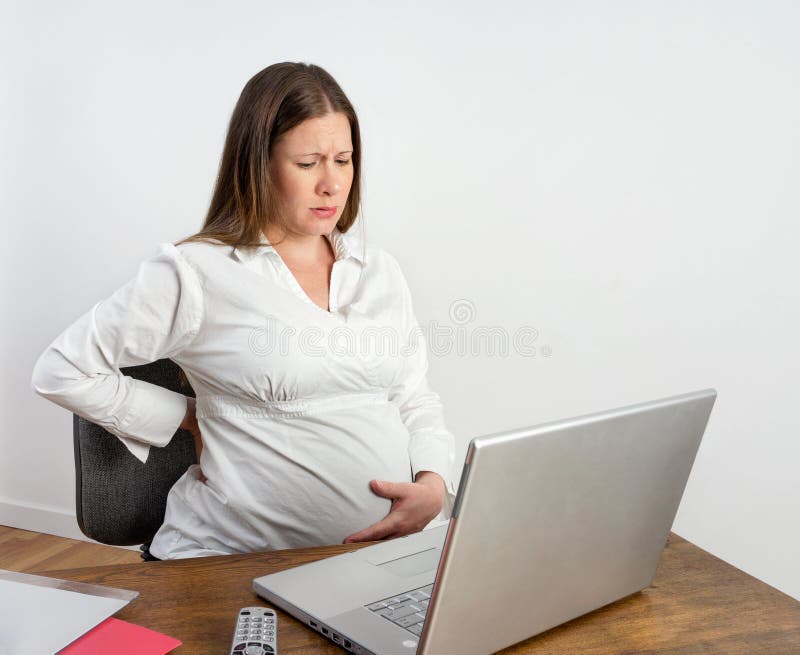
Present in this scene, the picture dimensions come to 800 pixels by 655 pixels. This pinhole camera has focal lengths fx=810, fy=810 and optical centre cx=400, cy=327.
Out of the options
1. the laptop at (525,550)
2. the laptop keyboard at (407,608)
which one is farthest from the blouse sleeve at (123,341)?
the laptop keyboard at (407,608)

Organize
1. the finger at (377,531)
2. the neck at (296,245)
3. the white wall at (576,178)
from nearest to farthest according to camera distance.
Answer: the finger at (377,531) → the neck at (296,245) → the white wall at (576,178)

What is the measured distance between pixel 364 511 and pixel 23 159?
2.10m

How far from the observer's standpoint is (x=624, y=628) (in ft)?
3.14

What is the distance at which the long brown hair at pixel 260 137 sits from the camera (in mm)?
1441

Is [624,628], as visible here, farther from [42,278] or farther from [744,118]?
[42,278]

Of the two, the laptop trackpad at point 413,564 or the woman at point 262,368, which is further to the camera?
the woman at point 262,368

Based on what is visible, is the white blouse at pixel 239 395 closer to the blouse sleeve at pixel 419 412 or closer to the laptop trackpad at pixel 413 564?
the blouse sleeve at pixel 419 412

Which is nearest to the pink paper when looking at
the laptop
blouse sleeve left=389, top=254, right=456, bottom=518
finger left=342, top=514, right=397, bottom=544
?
the laptop

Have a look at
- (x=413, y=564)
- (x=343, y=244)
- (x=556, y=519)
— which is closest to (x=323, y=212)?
(x=343, y=244)

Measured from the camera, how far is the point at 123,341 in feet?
4.50

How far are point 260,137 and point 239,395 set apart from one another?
46cm

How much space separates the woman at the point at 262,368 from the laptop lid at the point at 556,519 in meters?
0.49

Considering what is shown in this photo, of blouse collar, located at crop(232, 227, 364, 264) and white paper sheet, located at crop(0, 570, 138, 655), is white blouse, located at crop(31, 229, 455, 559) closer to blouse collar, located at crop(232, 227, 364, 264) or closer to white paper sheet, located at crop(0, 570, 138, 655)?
blouse collar, located at crop(232, 227, 364, 264)

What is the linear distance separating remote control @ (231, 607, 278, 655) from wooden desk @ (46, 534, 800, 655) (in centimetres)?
3
